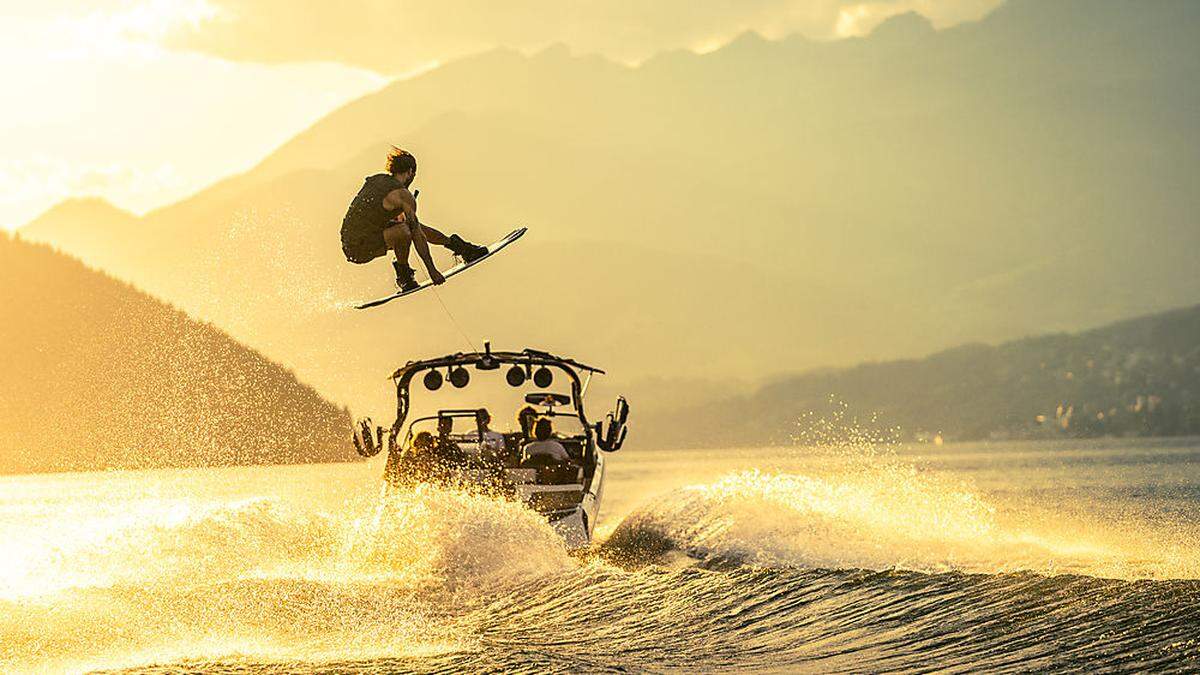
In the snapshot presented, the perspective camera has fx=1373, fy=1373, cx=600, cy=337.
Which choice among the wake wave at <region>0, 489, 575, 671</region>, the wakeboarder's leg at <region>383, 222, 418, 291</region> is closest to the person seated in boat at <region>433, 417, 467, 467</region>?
the wake wave at <region>0, 489, 575, 671</region>

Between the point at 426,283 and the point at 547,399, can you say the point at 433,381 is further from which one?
the point at 426,283

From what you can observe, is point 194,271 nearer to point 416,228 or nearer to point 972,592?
point 416,228

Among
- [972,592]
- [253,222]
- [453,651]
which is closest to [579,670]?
[453,651]

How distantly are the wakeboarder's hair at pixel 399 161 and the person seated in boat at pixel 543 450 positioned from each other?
11172 millimetres

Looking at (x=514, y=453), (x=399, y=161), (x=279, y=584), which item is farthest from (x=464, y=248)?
(x=514, y=453)

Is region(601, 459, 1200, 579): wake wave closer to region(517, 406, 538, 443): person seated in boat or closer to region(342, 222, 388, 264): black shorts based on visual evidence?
region(517, 406, 538, 443): person seated in boat

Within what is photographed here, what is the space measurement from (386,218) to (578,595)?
210 inches

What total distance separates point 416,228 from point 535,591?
5266 millimetres

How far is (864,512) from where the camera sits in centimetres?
2473

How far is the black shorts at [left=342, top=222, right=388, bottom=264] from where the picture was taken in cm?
1565

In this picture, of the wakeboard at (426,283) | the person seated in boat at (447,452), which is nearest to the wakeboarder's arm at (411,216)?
the wakeboard at (426,283)

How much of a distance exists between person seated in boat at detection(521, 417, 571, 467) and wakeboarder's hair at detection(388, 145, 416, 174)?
1117 centimetres

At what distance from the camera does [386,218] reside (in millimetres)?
15656

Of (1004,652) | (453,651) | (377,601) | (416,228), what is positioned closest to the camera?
(1004,652)
